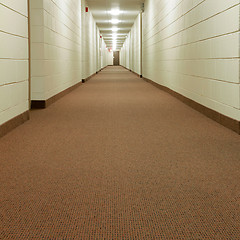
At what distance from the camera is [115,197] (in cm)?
180

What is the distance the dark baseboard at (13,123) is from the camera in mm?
3329

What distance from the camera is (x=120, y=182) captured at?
2031 millimetres

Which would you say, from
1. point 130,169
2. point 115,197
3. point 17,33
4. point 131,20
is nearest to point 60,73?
point 17,33

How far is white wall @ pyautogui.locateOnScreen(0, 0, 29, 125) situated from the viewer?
338cm

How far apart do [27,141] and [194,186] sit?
1.67m

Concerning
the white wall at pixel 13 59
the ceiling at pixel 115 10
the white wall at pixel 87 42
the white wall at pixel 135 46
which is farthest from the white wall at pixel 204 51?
the white wall at pixel 135 46

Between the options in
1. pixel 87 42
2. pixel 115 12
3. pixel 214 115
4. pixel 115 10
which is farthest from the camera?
pixel 115 12

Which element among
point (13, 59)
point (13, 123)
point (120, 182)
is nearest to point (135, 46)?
point (13, 59)

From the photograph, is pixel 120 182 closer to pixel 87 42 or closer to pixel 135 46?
pixel 87 42

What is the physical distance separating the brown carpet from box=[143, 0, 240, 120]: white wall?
1.72ft

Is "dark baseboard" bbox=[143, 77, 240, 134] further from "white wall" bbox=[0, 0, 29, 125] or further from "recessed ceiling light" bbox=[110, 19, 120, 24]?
"recessed ceiling light" bbox=[110, 19, 120, 24]

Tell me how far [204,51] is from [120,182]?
3201 millimetres

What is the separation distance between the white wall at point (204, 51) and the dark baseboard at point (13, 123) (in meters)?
2.22

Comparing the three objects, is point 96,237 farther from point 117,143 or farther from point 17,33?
point 17,33
